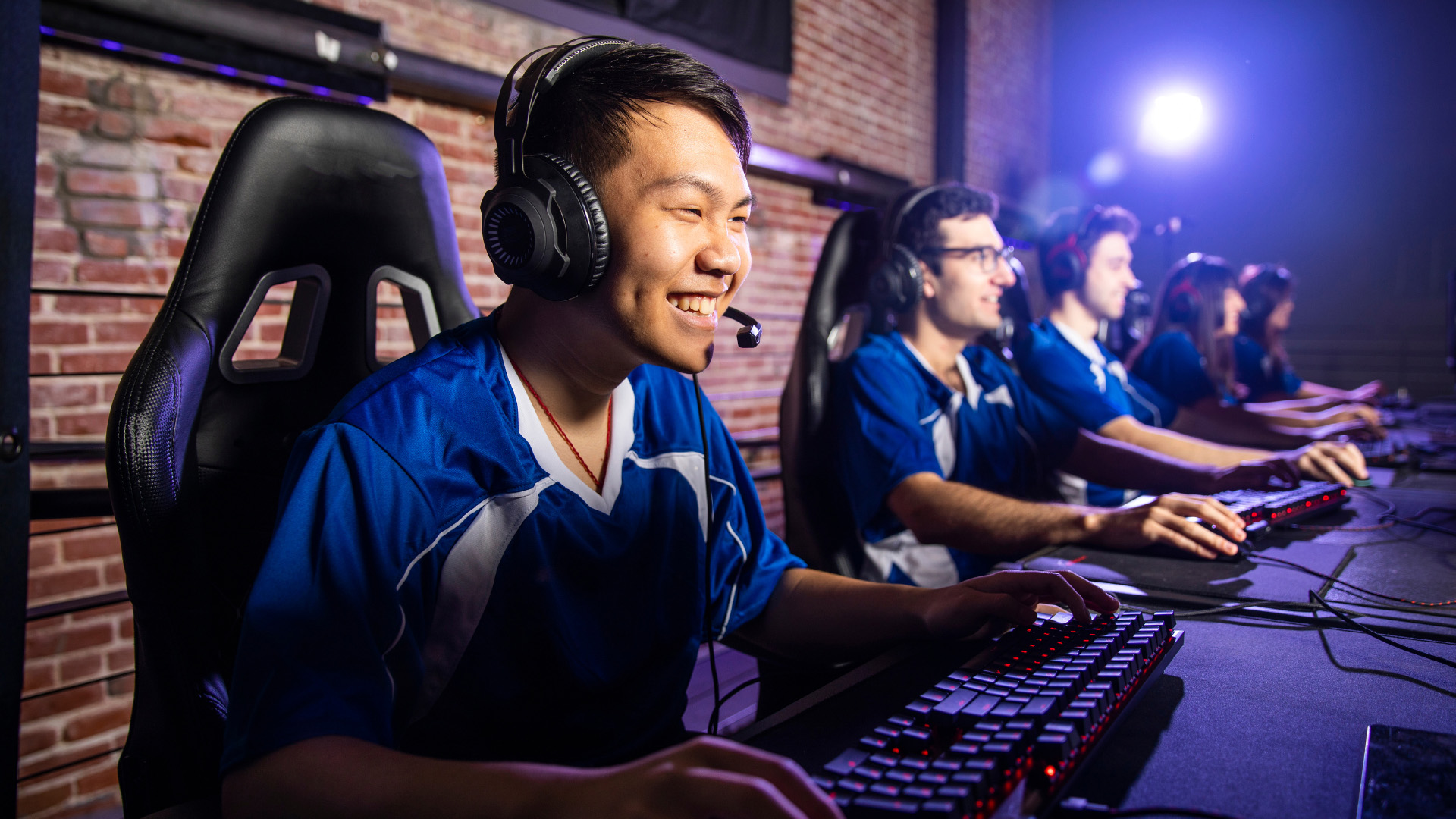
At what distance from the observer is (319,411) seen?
0.93 metres

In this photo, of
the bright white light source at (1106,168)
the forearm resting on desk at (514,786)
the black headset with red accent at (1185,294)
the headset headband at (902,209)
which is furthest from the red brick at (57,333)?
the bright white light source at (1106,168)

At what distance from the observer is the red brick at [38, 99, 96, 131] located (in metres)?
1.61

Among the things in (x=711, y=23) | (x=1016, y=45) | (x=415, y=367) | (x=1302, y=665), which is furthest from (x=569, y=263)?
(x=1016, y=45)

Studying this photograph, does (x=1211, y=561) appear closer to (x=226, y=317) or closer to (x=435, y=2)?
(x=226, y=317)

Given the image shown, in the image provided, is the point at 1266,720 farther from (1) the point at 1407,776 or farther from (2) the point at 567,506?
(2) the point at 567,506

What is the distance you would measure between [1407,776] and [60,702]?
83.4 inches

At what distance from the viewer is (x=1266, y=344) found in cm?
454

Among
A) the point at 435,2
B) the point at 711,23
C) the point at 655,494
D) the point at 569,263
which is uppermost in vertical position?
the point at 711,23

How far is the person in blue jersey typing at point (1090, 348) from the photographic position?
2252 mm

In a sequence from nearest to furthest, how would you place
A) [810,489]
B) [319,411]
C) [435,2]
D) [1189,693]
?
[1189,693] < [319,411] < [810,489] < [435,2]

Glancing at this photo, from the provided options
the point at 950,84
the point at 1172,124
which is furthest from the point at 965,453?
the point at 1172,124

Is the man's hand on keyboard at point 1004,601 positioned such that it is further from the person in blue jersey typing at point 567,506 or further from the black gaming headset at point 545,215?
the black gaming headset at point 545,215

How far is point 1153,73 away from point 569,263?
22.8ft

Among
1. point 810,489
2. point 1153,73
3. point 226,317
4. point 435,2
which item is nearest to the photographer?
point 226,317
